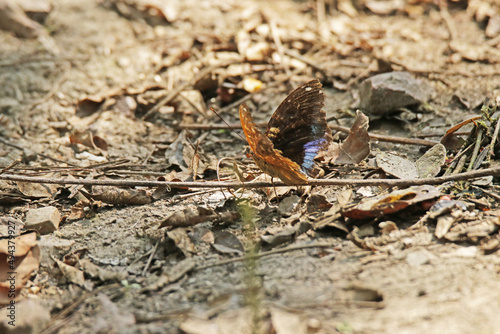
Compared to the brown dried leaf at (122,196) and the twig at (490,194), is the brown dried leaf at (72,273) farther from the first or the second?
the twig at (490,194)

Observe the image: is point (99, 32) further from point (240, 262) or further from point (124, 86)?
point (240, 262)

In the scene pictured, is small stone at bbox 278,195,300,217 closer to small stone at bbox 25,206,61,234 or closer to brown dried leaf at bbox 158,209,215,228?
brown dried leaf at bbox 158,209,215,228

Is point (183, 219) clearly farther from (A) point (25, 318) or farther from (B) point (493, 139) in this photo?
(B) point (493, 139)

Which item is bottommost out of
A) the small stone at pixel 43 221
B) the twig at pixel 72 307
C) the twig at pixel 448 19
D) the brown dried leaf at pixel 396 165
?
the small stone at pixel 43 221

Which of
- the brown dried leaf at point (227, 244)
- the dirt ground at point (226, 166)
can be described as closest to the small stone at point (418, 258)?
the dirt ground at point (226, 166)

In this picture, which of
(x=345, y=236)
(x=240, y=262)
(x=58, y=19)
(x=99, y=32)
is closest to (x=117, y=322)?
(x=240, y=262)
